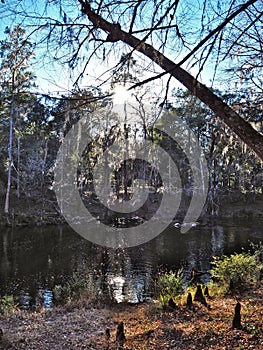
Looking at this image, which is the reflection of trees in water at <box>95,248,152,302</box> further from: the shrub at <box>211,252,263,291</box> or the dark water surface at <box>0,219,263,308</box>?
the shrub at <box>211,252,263,291</box>

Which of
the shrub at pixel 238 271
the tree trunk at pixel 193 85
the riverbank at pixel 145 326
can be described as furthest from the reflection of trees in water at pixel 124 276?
the tree trunk at pixel 193 85

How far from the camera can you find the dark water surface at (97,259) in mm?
9211

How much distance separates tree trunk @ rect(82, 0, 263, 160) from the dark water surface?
6100mm

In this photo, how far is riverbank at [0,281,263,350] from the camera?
3941mm

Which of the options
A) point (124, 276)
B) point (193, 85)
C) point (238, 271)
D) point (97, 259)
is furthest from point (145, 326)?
point (97, 259)

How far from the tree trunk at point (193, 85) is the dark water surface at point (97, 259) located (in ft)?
20.0

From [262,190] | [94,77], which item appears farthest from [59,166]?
[94,77]

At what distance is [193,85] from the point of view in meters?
3.27

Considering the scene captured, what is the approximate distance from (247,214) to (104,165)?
12184 millimetres

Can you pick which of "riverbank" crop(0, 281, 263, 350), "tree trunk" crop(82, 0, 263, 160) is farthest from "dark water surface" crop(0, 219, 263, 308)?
"tree trunk" crop(82, 0, 263, 160)

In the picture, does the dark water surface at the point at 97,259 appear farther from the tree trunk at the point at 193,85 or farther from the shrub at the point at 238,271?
the tree trunk at the point at 193,85

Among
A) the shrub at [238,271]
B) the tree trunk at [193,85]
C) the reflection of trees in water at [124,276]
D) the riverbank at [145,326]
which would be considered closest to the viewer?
the tree trunk at [193,85]

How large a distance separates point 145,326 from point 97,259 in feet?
25.2

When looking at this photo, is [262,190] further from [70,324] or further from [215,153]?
[70,324]
